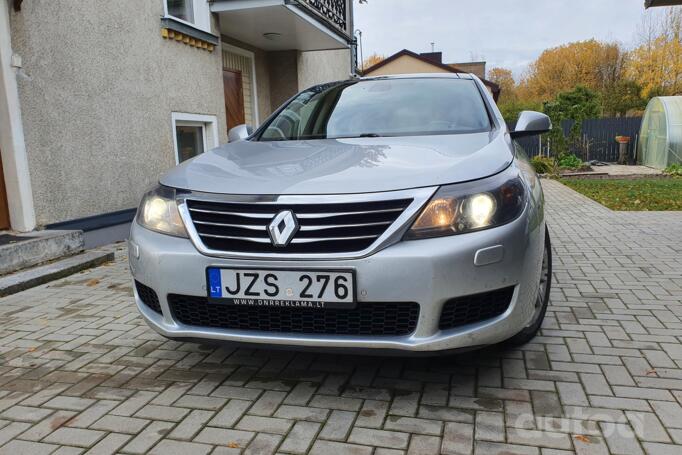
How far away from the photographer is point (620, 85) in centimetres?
3584

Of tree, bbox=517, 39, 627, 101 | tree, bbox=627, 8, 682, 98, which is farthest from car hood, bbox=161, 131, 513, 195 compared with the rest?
tree, bbox=517, 39, 627, 101

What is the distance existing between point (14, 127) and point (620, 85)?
3808cm

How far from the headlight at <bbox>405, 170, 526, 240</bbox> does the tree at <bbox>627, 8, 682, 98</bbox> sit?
36.0m

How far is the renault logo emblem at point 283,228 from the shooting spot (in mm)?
2318

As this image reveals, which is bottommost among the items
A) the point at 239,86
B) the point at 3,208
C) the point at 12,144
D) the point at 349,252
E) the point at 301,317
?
the point at 301,317

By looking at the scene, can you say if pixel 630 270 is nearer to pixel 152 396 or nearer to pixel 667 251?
pixel 667 251

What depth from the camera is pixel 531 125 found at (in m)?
3.88

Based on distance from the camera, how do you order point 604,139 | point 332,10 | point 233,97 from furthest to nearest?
point 604,139
point 332,10
point 233,97

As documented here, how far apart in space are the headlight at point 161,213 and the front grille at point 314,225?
0.80 ft

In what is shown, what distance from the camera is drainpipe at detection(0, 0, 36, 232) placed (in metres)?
5.00

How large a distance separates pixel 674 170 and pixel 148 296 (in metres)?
16.9

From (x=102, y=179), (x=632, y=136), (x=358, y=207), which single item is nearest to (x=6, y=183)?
(x=102, y=179)

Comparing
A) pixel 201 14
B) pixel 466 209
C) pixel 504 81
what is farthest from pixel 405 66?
pixel 466 209

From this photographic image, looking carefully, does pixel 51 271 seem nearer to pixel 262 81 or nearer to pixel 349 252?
pixel 349 252
